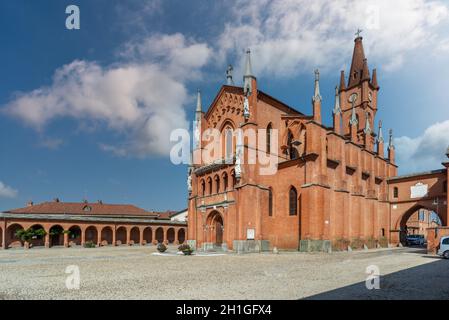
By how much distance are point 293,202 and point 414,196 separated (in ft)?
66.2

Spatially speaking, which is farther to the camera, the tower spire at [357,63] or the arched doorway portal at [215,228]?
the tower spire at [357,63]

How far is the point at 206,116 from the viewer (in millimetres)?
38875

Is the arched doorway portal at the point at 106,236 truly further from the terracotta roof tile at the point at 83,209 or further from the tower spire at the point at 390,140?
the tower spire at the point at 390,140

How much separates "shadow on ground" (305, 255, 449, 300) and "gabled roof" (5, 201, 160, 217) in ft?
185

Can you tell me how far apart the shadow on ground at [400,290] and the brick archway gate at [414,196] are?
1160 inches

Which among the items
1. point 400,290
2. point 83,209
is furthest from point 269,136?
point 83,209

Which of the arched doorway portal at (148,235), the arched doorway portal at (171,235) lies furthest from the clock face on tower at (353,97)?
the arched doorway portal at (148,235)

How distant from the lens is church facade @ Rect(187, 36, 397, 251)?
28.6 m

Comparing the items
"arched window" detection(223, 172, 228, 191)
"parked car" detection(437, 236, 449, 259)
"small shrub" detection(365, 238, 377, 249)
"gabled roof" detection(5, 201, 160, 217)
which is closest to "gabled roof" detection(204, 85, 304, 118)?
"arched window" detection(223, 172, 228, 191)

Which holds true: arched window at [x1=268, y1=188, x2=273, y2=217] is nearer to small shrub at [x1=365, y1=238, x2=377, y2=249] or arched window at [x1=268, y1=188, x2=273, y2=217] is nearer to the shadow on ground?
small shrub at [x1=365, y1=238, x2=377, y2=249]

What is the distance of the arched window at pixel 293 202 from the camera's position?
30.1 metres

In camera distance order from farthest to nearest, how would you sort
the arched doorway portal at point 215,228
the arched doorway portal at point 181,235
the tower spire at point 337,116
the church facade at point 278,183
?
the arched doorway portal at point 181,235, the tower spire at point 337,116, the arched doorway portal at point 215,228, the church facade at point 278,183
